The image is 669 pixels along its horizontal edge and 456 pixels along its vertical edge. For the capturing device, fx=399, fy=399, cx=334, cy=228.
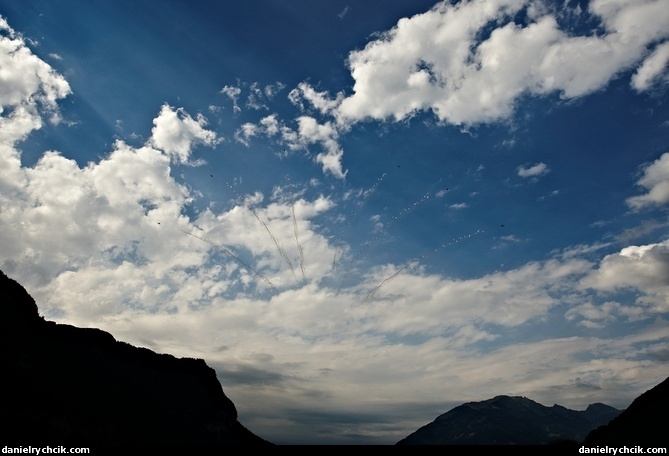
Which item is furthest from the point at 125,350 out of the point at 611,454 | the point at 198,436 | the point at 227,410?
the point at 611,454

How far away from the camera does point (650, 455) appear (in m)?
71.7

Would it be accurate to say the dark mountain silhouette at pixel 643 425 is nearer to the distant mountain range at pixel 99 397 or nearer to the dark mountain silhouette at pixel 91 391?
the distant mountain range at pixel 99 397

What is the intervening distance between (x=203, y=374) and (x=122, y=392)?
169 ft

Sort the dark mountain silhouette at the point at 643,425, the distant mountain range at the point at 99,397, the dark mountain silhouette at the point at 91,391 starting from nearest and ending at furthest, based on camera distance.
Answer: the dark mountain silhouette at the point at 91,391
the distant mountain range at the point at 99,397
the dark mountain silhouette at the point at 643,425

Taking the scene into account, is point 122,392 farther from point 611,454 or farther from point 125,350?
point 611,454

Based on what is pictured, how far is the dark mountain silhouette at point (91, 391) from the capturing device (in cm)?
7869

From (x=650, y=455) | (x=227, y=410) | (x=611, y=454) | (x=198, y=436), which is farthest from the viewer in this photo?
(x=227, y=410)

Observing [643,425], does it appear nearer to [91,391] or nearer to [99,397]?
[99,397]

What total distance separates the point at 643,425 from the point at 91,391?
435 ft

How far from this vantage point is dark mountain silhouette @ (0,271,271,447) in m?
78.7

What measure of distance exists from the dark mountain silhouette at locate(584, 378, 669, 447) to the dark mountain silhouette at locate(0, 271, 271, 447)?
380 feet

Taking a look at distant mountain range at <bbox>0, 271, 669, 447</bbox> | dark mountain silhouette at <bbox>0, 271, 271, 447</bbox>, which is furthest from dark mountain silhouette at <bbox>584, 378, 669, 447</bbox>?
dark mountain silhouette at <bbox>0, 271, 271, 447</bbox>

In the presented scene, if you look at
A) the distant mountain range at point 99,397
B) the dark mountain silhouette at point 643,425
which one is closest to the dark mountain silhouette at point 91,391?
the distant mountain range at point 99,397

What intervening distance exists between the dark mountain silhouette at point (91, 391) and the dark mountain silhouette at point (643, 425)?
11594cm
